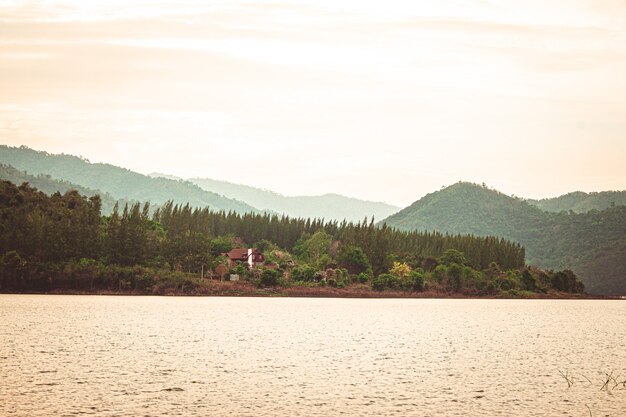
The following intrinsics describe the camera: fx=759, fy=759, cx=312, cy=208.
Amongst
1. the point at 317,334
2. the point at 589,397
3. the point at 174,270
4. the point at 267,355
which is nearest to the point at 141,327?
the point at 317,334

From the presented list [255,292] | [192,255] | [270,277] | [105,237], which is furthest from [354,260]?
[105,237]

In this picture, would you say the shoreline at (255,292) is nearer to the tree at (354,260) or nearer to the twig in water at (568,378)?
the tree at (354,260)

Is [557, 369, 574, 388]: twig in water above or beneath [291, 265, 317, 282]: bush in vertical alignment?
beneath

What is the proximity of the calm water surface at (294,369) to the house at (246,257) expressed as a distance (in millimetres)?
82861

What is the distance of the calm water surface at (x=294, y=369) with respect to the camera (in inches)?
1225

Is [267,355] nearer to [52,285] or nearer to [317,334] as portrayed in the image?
[317,334]

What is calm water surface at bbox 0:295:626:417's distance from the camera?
102 feet

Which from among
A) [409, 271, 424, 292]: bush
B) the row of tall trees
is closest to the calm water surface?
the row of tall trees

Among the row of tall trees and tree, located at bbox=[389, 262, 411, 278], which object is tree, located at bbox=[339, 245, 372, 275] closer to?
the row of tall trees

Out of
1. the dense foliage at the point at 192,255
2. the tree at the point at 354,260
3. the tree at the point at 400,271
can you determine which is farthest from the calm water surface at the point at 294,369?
the tree at the point at 400,271

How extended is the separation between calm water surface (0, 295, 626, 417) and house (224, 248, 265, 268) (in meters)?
82.9

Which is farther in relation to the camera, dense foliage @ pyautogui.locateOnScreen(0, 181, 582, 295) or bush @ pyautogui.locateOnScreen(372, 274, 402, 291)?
bush @ pyautogui.locateOnScreen(372, 274, 402, 291)

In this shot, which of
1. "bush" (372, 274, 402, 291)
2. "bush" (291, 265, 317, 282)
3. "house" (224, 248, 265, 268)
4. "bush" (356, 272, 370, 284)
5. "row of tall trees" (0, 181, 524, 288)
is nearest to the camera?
"row of tall trees" (0, 181, 524, 288)

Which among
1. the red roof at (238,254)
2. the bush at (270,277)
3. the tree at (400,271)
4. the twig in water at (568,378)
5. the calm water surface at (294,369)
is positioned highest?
the red roof at (238,254)
